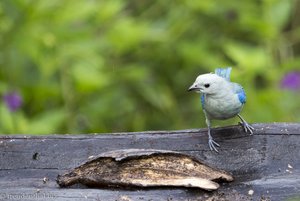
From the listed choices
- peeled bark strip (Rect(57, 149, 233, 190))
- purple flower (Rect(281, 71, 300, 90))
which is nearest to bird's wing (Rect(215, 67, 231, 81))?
peeled bark strip (Rect(57, 149, 233, 190))

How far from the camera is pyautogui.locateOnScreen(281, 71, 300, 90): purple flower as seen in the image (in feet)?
18.0

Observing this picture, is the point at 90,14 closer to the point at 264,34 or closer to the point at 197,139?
the point at 264,34

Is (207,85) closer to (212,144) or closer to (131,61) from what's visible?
(212,144)

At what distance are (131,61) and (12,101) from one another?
52.5 inches

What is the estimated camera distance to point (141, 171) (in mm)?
3059

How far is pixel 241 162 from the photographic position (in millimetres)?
3275

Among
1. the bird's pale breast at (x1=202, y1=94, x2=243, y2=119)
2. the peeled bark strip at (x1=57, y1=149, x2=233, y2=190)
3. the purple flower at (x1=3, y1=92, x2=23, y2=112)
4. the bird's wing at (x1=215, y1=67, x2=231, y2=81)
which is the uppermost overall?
the purple flower at (x1=3, y1=92, x2=23, y2=112)

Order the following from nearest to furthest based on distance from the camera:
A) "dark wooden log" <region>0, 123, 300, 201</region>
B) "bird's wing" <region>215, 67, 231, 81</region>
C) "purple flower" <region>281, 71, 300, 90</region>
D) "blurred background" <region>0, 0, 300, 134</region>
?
"dark wooden log" <region>0, 123, 300, 201</region> → "bird's wing" <region>215, 67, 231, 81</region> → "blurred background" <region>0, 0, 300, 134</region> → "purple flower" <region>281, 71, 300, 90</region>

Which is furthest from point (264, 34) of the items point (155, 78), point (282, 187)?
point (282, 187)

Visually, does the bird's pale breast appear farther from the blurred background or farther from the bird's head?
the blurred background

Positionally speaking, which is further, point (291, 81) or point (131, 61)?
point (131, 61)

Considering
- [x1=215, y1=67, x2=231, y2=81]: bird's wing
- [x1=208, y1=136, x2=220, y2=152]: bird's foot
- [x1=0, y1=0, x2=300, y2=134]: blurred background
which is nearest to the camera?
[x1=208, y1=136, x2=220, y2=152]: bird's foot

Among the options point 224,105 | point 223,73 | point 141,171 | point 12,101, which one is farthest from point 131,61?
point 141,171

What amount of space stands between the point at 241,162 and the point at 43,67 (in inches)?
85.4
